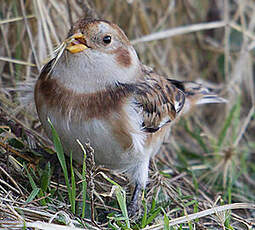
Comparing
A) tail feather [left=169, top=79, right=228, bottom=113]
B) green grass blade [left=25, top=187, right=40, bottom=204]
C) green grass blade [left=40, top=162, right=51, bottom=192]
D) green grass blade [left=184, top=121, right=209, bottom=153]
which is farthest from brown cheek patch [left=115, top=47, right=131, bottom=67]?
green grass blade [left=184, top=121, right=209, bottom=153]

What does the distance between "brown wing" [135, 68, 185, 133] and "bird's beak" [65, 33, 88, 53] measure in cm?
45

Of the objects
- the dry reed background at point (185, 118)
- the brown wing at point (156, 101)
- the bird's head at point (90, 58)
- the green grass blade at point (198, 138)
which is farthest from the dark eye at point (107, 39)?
the green grass blade at point (198, 138)

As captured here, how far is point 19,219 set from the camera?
2.16 metres

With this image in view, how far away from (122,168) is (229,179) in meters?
1.15

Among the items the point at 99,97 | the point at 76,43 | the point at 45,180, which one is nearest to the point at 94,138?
the point at 99,97

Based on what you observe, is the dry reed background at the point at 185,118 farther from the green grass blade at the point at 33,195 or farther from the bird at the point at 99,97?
the bird at the point at 99,97

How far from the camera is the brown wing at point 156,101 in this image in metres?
2.84

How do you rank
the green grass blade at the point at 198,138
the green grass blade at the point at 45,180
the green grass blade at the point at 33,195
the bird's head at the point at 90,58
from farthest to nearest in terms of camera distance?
the green grass blade at the point at 198,138 → the green grass blade at the point at 45,180 → the bird's head at the point at 90,58 → the green grass blade at the point at 33,195

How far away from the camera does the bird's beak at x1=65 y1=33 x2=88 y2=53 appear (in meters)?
2.46

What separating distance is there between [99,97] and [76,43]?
306mm

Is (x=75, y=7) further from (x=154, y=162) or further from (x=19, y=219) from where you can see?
(x=19, y=219)

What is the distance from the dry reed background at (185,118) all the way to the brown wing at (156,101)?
0.40 meters

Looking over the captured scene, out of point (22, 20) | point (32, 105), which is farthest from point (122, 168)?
point (22, 20)

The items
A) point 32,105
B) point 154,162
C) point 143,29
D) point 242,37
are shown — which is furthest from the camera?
point 242,37
